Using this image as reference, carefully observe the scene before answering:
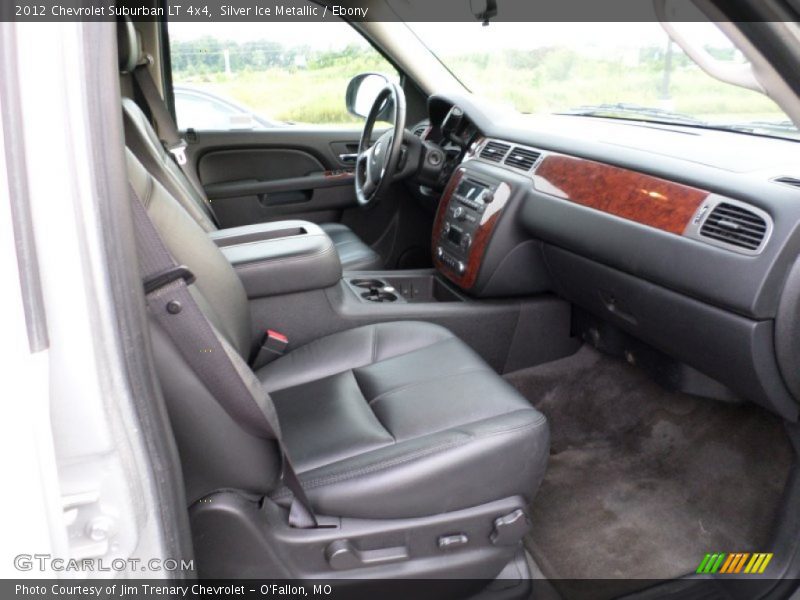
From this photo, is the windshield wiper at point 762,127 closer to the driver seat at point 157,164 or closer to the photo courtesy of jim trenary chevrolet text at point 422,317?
the photo courtesy of jim trenary chevrolet text at point 422,317

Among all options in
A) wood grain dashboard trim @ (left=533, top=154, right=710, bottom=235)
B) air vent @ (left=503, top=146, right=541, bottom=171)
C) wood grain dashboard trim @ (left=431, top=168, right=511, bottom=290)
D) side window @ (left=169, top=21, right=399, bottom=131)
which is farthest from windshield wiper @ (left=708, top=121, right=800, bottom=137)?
side window @ (left=169, top=21, right=399, bottom=131)

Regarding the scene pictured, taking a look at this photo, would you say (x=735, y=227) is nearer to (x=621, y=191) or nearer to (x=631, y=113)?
(x=621, y=191)

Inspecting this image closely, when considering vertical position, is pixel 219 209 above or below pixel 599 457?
above

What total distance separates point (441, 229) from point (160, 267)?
162cm

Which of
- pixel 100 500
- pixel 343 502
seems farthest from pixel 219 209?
pixel 100 500

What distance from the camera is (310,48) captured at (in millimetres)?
2781

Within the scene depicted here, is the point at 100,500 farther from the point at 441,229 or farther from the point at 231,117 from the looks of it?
the point at 231,117

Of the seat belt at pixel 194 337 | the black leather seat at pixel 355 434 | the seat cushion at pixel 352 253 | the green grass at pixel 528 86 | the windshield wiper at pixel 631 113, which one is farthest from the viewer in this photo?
the seat cushion at pixel 352 253

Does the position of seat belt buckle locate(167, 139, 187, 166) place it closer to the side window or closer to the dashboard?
the side window

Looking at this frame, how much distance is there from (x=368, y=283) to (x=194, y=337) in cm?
139

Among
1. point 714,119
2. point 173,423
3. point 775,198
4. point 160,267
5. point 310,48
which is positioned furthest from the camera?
point 310,48

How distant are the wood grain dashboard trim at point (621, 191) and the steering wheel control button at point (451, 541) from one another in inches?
29.4

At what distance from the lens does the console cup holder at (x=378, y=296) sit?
217cm

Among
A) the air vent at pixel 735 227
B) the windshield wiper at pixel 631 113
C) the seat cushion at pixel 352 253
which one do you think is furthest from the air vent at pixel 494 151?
the air vent at pixel 735 227
